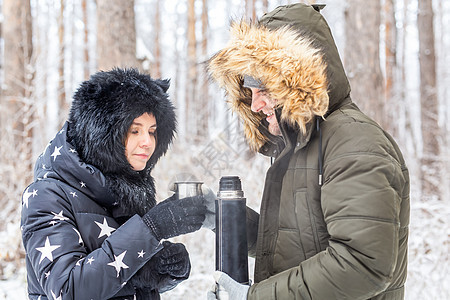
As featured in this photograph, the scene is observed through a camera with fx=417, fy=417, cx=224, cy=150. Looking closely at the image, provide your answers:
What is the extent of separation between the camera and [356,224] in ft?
4.73

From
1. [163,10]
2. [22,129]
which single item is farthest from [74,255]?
[163,10]

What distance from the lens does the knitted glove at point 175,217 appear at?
1.98m

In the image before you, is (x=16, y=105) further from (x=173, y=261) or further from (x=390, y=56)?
(x=390, y=56)

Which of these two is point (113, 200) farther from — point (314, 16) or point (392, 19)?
point (392, 19)

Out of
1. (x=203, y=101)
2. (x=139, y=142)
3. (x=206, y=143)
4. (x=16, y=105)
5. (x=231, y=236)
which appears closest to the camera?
(x=231, y=236)

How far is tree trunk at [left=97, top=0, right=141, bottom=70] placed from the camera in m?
5.23

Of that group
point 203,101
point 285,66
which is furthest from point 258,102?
point 203,101

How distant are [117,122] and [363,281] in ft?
4.68

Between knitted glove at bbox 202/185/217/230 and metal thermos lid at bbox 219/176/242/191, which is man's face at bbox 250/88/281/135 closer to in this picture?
metal thermos lid at bbox 219/176/242/191

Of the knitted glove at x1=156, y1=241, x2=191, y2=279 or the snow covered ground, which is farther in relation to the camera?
the snow covered ground

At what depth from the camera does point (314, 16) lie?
5.93ft

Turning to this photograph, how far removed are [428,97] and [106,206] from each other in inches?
394

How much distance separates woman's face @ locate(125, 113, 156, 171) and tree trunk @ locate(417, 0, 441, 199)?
8009mm

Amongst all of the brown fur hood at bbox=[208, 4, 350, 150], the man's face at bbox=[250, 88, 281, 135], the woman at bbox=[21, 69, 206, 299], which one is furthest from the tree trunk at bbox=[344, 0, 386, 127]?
the brown fur hood at bbox=[208, 4, 350, 150]
